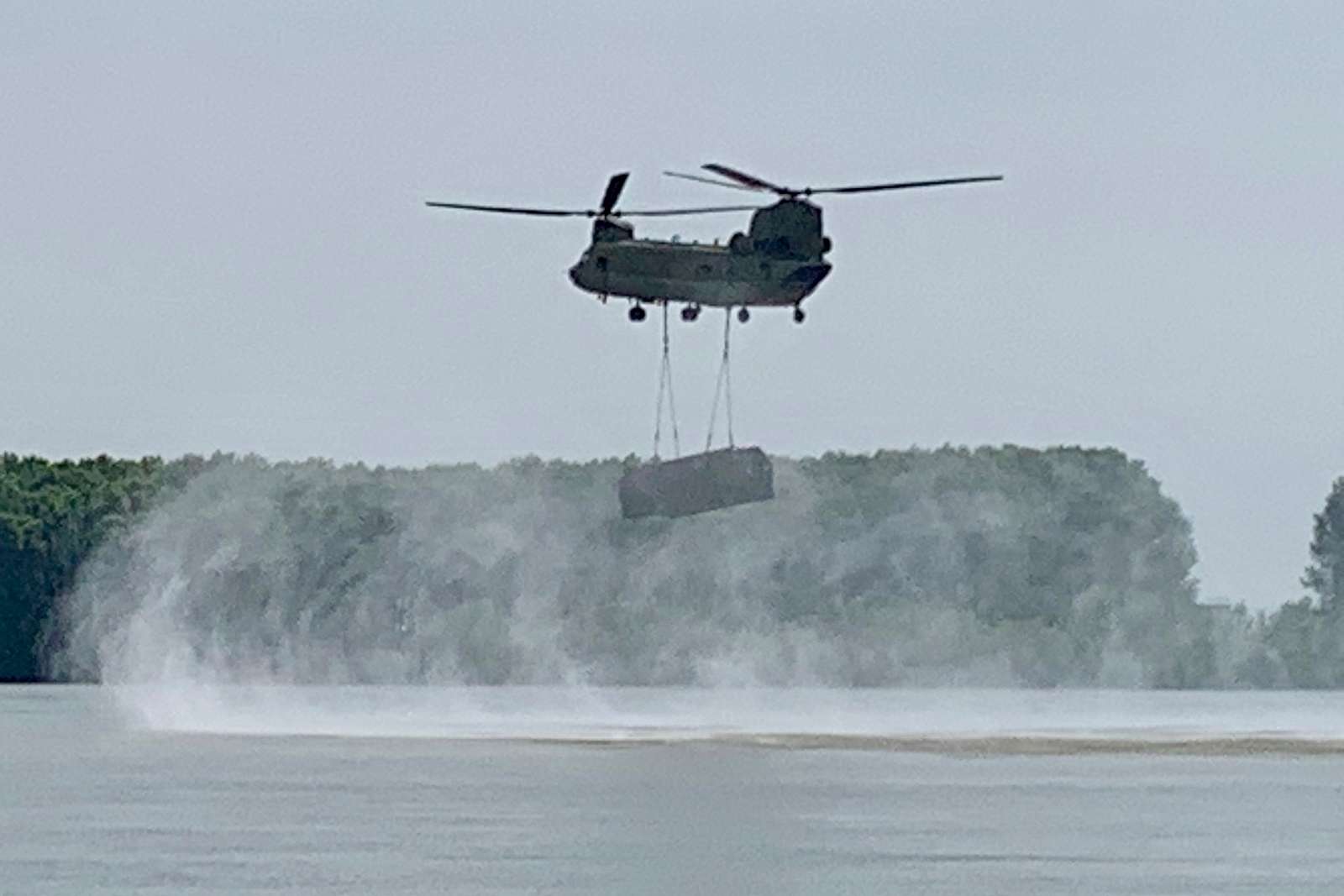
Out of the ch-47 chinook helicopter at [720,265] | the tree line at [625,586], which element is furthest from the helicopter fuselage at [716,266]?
the tree line at [625,586]

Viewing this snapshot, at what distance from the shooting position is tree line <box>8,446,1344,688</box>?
187375mm

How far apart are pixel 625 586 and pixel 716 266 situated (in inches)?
3749

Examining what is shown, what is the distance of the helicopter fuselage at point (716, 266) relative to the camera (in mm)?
98875

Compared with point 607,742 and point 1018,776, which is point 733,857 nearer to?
point 1018,776

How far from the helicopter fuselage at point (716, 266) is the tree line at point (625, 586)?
85781mm

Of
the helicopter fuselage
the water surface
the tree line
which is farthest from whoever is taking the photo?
the tree line

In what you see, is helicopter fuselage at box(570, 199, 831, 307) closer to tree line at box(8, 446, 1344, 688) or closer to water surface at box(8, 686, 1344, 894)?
water surface at box(8, 686, 1344, 894)

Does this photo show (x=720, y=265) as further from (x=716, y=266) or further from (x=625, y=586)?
(x=625, y=586)

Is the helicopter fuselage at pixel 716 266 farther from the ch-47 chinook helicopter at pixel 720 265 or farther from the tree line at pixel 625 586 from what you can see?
the tree line at pixel 625 586

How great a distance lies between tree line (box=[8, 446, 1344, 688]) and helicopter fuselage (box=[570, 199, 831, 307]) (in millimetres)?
85781

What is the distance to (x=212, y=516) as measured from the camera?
193m

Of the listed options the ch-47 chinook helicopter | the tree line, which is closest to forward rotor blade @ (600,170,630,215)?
the ch-47 chinook helicopter

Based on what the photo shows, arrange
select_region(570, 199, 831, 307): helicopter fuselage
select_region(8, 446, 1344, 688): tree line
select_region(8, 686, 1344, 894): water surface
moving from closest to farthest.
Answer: select_region(8, 686, 1344, 894): water surface → select_region(570, 199, 831, 307): helicopter fuselage → select_region(8, 446, 1344, 688): tree line

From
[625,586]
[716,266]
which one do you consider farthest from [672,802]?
[625,586]
